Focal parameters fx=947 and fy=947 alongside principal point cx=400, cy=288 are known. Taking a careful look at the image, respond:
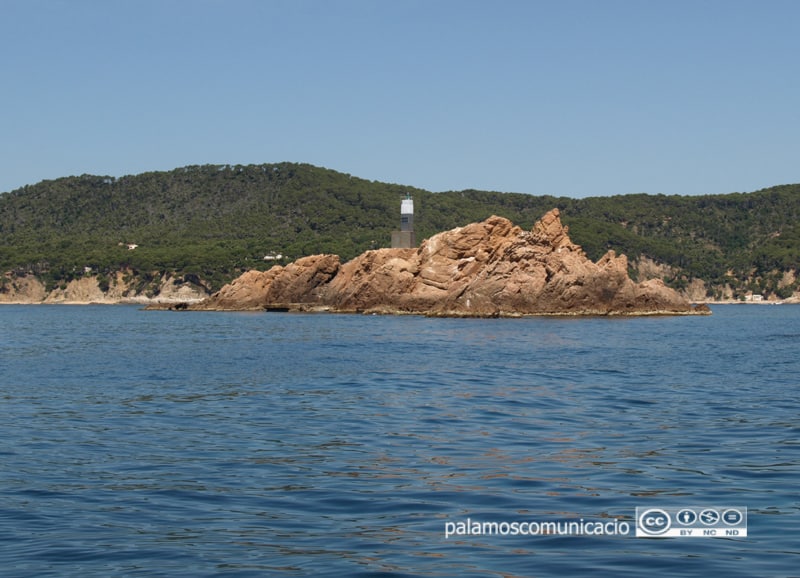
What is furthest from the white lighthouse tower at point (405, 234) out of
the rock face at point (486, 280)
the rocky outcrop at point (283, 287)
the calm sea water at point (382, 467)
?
the calm sea water at point (382, 467)

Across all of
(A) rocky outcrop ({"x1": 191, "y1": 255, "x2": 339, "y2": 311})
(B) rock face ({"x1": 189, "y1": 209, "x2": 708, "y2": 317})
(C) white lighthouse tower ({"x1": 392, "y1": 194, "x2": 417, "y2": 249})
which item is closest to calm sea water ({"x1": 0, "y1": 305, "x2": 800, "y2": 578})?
(B) rock face ({"x1": 189, "y1": 209, "x2": 708, "y2": 317})

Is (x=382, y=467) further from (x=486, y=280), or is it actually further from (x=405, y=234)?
(x=405, y=234)

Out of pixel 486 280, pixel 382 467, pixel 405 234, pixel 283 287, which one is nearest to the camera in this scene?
pixel 382 467

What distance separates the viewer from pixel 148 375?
122 ft

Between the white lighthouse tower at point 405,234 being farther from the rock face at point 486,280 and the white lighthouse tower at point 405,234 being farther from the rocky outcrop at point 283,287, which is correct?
the rocky outcrop at point 283,287

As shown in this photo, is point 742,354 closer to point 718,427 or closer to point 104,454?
point 718,427

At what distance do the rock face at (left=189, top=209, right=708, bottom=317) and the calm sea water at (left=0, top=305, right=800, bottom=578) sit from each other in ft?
208

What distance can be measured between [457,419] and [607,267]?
279 feet

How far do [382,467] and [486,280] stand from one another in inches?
3433

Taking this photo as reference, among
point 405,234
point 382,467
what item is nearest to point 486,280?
point 405,234

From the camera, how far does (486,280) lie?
10431 centimetres

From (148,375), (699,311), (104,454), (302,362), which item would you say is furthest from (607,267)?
(104,454)

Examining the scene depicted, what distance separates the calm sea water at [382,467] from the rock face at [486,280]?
6330 cm

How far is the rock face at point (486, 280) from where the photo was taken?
103438 millimetres
